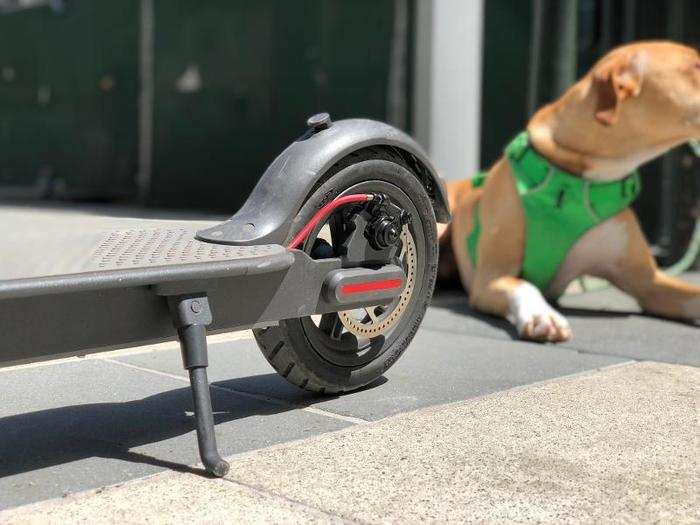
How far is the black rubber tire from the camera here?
273 centimetres

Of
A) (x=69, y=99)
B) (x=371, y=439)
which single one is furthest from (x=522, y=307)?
(x=69, y=99)

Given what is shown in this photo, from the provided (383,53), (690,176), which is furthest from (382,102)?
(690,176)

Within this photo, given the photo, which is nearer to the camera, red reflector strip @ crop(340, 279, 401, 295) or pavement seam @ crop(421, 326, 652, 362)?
red reflector strip @ crop(340, 279, 401, 295)

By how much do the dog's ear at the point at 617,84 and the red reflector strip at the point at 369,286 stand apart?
1.73m

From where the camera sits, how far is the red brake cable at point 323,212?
262cm

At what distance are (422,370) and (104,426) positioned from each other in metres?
1.17

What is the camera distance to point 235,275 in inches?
93.7

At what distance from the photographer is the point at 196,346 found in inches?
90.7

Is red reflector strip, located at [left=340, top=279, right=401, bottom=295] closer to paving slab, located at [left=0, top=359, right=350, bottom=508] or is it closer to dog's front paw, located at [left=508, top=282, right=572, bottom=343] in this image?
paving slab, located at [left=0, top=359, right=350, bottom=508]

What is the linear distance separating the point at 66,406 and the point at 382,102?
17.5 feet

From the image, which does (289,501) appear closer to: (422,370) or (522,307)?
(422,370)

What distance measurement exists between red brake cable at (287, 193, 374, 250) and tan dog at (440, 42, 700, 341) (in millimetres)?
1389

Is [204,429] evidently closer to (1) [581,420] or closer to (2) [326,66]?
(1) [581,420]

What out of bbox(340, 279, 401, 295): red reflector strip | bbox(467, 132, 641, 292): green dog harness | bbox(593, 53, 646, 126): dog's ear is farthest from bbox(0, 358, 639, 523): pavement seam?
bbox(593, 53, 646, 126): dog's ear
